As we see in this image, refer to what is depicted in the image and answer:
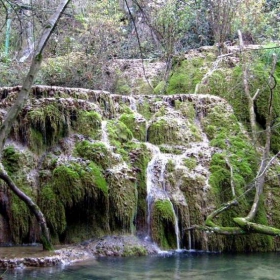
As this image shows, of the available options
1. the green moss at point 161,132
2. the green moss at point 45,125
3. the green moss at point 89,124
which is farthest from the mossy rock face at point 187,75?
the green moss at point 45,125

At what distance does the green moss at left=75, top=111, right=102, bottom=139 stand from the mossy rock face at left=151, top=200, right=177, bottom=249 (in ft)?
7.54

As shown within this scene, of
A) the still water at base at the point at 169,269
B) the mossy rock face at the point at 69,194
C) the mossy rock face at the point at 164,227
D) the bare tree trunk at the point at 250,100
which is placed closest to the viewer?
the still water at base at the point at 169,269

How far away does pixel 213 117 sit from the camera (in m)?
12.5

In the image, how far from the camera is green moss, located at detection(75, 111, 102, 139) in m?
10.5

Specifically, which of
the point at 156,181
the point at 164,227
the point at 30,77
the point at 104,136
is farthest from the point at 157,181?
the point at 30,77

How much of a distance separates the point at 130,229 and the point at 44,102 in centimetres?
328

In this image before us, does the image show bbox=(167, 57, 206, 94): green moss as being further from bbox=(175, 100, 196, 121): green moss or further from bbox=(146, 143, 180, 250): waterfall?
bbox=(146, 143, 180, 250): waterfall

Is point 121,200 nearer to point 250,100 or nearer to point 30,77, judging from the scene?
point 30,77

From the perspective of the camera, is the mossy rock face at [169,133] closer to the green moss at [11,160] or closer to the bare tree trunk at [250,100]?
the bare tree trunk at [250,100]

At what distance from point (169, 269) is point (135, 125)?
15.3 ft

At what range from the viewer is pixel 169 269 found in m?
7.57

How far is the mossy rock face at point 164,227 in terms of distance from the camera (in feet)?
31.1

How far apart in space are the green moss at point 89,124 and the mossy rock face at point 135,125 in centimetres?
98

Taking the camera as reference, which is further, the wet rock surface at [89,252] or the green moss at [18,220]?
the green moss at [18,220]
